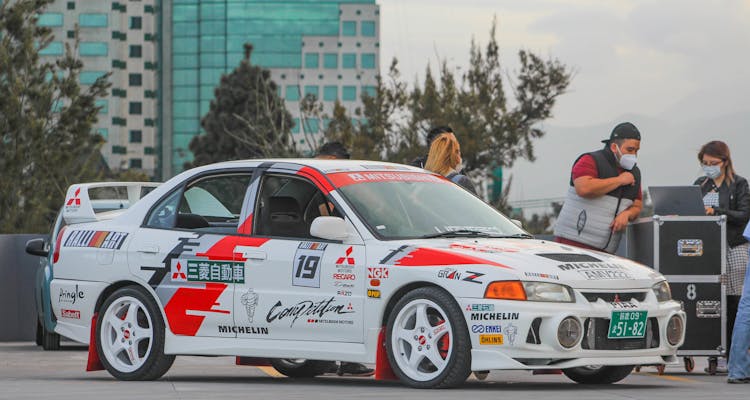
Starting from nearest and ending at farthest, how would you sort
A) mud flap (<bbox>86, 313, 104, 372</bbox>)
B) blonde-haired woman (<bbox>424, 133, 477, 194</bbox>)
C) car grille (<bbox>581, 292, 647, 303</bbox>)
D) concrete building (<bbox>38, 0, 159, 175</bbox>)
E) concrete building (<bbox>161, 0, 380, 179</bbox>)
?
car grille (<bbox>581, 292, 647, 303</bbox>), mud flap (<bbox>86, 313, 104, 372</bbox>), blonde-haired woman (<bbox>424, 133, 477, 194</bbox>), concrete building (<bbox>161, 0, 380, 179</bbox>), concrete building (<bbox>38, 0, 159, 175</bbox>)

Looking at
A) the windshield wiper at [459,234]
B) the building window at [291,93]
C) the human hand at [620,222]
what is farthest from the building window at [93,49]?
the windshield wiper at [459,234]

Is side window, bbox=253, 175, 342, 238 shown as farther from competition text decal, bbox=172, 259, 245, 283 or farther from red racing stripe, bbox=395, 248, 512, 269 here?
red racing stripe, bbox=395, 248, 512, 269

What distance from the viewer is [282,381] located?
1209cm

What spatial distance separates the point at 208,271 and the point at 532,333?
271cm

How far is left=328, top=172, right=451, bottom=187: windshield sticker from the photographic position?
11.4 metres

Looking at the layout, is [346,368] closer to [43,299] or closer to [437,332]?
[437,332]

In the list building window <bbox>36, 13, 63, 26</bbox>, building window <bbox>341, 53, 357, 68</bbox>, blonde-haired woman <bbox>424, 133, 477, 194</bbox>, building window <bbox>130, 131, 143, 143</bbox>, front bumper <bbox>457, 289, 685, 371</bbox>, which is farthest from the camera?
building window <bbox>341, 53, 357, 68</bbox>

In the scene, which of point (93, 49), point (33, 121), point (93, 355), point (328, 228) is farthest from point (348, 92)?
point (328, 228)

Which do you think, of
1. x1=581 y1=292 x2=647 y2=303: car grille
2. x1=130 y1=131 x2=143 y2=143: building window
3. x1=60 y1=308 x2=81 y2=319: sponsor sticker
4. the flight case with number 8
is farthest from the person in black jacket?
x1=130 y1=131 x2=143 y2=143: building window

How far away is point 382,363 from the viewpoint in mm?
10656

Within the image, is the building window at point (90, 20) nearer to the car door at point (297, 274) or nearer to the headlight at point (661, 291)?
the car door at point (297, 274)

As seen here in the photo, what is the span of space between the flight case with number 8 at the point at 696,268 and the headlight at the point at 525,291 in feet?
9.50

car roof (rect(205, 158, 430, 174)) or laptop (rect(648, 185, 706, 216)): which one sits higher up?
car roof (rect(205, 158, 430, 174))

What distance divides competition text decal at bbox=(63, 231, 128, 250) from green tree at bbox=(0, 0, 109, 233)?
23.0 meters
